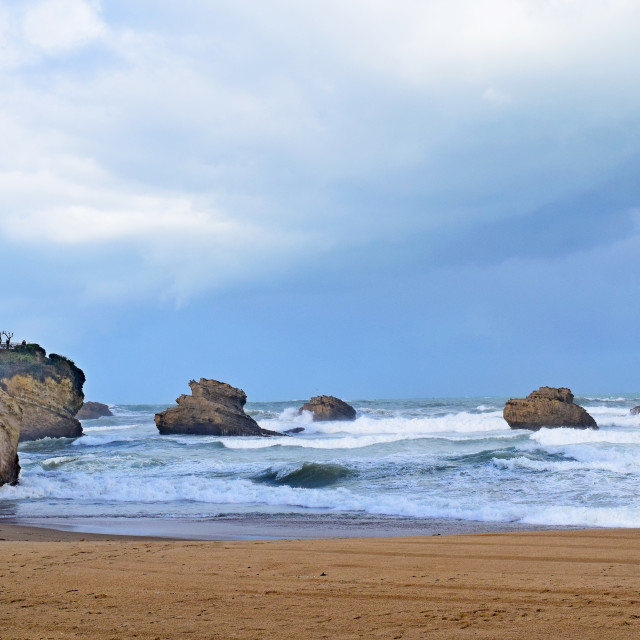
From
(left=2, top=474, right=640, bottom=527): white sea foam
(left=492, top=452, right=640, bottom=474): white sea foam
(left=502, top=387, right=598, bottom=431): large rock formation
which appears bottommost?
(left=2, top=474, right=640, bottom=527): white sea foam

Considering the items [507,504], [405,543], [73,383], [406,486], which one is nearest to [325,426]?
[73,383]

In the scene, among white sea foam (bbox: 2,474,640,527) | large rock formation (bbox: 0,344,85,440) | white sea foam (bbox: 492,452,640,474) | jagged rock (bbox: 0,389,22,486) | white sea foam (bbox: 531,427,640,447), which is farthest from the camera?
large rock formation (bbox: 0,344,85,440)

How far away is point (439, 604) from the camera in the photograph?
4.63 metres

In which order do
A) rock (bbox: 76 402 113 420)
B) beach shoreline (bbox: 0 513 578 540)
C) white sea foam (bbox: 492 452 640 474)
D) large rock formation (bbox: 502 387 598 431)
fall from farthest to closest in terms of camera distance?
rock (bbox: 76 402 113 420) → large rock formation (bbox: 502 387 598 431) → white sea foam (bbox: 492 452 640 474) → beach shoreline (bbox: 0 513 578 540)

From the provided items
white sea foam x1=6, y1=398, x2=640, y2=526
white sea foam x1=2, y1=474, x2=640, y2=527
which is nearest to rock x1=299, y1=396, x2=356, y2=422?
white sea foam x1=6, y1=398, x2=640, y2=526

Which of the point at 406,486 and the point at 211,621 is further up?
the point at 211,621

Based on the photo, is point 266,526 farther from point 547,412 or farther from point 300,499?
point 547,412

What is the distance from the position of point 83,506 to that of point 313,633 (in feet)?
43.6

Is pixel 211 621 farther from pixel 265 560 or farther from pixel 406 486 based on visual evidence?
pixel 406 486

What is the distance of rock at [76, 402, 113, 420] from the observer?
248ft

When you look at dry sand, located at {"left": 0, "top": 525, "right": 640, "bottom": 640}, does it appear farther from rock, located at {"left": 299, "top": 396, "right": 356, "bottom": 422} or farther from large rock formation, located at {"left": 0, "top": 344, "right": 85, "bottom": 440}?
rock, located at {"left": 299, "top": 396, "right": 356, "bottom": 422}

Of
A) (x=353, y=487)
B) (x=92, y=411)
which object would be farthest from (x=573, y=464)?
(x=92, y=411)

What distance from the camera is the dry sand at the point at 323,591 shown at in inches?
157

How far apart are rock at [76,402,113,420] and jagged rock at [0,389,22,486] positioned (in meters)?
61.0
